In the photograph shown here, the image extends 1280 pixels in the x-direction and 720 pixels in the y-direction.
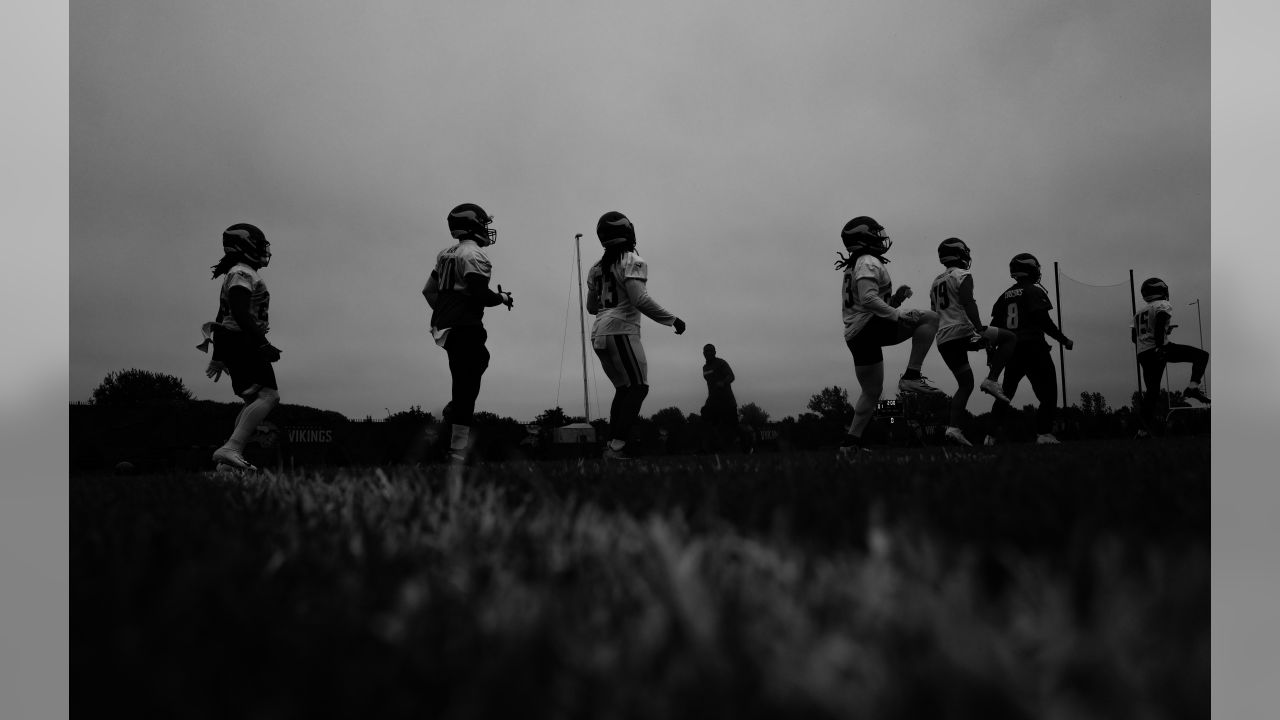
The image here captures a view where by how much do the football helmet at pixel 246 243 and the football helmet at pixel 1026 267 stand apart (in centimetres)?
813

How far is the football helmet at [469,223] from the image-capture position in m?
6.38

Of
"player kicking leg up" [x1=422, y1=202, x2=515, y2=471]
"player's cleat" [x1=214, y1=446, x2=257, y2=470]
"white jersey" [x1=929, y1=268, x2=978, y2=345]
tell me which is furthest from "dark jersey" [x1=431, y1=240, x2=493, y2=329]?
"white jersey" [x1=929, y1=268, x2=978, y2=345]

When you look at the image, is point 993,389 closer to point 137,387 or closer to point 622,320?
point 622,320

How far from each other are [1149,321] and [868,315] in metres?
6.24

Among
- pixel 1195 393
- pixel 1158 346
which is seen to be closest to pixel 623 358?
pixel 1158 346

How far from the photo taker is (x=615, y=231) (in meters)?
6.70

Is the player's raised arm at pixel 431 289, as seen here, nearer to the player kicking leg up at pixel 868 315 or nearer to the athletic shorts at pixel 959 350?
the player kicking leg up at pixel 868 315

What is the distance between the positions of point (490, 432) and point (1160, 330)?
372 inches

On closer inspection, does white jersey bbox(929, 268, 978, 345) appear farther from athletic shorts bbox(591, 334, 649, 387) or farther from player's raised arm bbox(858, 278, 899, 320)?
athletic shorts bbox(591, 334, 649, 387)

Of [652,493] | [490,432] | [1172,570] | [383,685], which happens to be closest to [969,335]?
[490,432]

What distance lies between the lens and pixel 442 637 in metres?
0.88

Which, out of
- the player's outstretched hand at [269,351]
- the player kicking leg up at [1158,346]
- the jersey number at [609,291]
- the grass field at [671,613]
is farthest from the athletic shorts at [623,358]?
the player kicking leg up at [1158,346]
